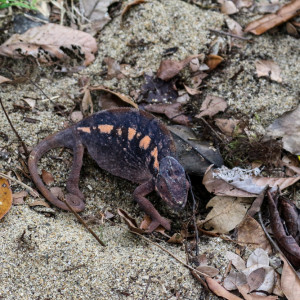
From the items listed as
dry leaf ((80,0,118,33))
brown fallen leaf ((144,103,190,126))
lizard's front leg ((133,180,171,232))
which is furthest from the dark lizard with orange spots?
dry leaf ((80,0,118,33))

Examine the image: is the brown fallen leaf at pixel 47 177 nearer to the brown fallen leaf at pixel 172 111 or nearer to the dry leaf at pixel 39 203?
the dry leaf at pixel 39 203

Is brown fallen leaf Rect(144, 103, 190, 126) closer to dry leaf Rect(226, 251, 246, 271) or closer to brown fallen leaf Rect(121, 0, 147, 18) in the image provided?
brown fallen leaf Rect(121, 0, 147, 18)

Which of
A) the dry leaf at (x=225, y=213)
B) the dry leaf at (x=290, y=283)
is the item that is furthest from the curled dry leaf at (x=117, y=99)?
the dry leaf at (x=290, y=283)

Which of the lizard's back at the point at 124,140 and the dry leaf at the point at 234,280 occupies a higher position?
the lizard's back at the point at 124,140

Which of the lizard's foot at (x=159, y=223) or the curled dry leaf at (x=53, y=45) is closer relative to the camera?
the lizard's foot at (x=159, y=223)

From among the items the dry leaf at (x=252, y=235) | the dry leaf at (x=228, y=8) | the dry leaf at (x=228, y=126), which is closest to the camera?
the dry leaf at (x=252, y=235)

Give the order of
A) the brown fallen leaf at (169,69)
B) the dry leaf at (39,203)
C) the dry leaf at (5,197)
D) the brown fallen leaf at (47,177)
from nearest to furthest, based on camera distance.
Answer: the dry leaf at (5,197) < the dry leaf at (39,203) < the brown fallen leaf at (47,177) < the brown fallen leaf at (169,69)
